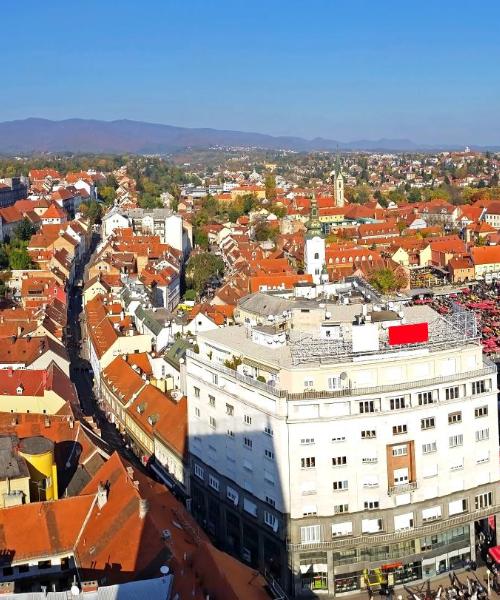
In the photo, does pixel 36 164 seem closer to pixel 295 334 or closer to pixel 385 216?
pixel 385 216

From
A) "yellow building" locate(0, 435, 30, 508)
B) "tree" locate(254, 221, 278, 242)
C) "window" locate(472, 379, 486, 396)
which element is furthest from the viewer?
"tree" locate(254, 221, 278, 242)

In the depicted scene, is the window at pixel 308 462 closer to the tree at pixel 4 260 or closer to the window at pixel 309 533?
the window at pixel 309 533

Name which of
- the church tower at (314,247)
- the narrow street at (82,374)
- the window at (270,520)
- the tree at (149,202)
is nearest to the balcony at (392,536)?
the window at (270,520)

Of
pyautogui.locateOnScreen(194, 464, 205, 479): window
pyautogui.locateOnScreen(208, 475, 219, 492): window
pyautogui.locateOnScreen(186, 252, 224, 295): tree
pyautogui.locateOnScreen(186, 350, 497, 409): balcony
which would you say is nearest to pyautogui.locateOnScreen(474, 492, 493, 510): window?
pyautogui.locateOnScreen(186, 350, 497, 409): balcony

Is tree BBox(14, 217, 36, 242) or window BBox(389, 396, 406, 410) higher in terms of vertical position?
tree BBox(14, 217, 36, 242)

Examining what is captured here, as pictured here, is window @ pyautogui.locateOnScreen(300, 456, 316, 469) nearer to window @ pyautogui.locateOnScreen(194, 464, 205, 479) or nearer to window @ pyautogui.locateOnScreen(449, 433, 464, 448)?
window @ pyautogui.locateOnScreen(449, 433, 464, 448)

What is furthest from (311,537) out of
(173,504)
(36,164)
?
(36,164)

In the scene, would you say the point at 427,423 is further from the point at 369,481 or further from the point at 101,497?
the point at 101,497
